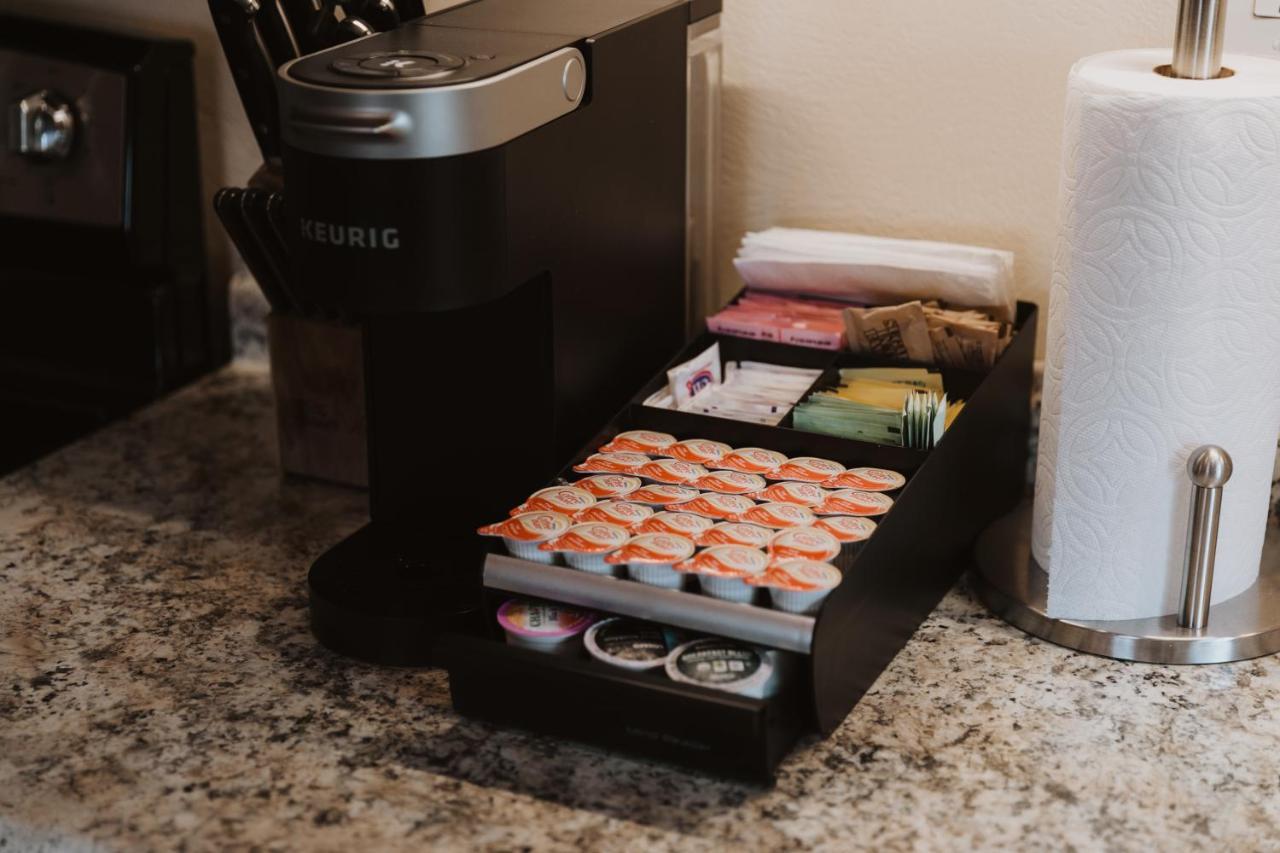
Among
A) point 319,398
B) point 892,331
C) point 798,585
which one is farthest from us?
point 319,398

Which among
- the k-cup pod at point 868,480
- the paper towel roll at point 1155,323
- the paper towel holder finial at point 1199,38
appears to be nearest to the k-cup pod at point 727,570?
the k-cup pod at point 868,480

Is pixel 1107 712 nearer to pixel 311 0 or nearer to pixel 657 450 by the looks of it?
pixel 657 450

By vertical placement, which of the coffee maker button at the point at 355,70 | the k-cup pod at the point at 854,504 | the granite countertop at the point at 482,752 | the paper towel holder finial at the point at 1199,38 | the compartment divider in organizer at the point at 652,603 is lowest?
the granite countertop at the point at 482,752

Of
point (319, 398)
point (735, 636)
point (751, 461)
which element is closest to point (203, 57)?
point (319, 398)

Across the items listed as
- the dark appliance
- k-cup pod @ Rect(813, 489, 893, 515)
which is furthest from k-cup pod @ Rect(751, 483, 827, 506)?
the dark appliance

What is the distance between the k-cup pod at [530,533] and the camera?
0.83m

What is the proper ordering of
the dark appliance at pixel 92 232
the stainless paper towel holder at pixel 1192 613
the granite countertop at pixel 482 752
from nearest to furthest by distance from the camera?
the granite countertop at pixel 482 752 → the stainless paper towel holder at pixel 1192 613 → the dark appliance at pixel 92 232

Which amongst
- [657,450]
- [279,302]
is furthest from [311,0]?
[657,450]

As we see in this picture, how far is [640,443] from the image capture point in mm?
934

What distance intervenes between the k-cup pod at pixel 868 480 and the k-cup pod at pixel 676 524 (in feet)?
0.28

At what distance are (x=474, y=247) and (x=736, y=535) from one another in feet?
0.67

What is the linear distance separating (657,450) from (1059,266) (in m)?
0.26

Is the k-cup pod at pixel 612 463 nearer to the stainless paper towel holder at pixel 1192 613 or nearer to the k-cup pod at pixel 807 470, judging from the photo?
the k-cup pod at pixel 807 470

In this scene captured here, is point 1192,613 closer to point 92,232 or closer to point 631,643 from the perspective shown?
point 631,643
